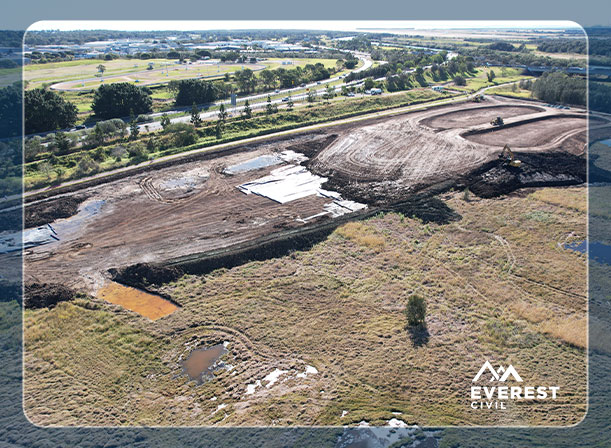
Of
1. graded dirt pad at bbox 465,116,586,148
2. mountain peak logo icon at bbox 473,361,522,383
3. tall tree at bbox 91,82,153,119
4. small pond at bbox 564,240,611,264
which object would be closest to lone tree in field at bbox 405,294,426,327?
mountain peak logo icon at bbox 473,361,522,383

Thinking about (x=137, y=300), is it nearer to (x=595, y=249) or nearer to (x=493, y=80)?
(x=595, y=249)

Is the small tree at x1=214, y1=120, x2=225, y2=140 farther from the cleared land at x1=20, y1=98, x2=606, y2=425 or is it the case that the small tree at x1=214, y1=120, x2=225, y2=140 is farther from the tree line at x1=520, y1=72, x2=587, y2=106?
the tree line at x1=520, y1=72, x2=587, y2=106

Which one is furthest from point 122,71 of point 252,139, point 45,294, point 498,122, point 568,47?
point 568,47

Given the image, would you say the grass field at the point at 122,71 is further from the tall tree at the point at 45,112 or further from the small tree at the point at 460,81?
the small tree at the point at 460,81

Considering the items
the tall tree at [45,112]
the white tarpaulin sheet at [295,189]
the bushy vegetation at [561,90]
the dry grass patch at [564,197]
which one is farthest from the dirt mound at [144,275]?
the bushy vegetation at [561,90]

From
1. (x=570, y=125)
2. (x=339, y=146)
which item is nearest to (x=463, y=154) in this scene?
(x=339, y=146)

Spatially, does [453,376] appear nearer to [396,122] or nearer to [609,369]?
[609,369]

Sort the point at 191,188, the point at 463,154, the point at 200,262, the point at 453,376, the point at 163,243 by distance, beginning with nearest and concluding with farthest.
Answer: the point at 453,376 → the point at 200,262 → the point at 163,243 → the point at 191,188 → the point at 463,154

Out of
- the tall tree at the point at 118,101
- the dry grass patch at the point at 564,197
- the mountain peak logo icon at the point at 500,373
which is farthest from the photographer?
the tall tree at the point at 118,101
